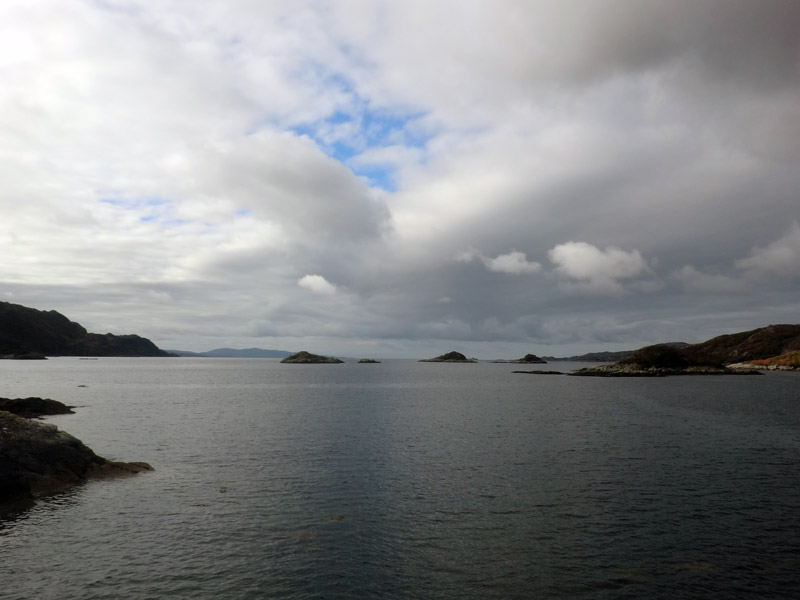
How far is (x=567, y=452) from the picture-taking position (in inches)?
1882

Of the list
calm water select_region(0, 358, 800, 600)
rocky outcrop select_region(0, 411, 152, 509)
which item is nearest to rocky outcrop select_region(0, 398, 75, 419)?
calm water select_region(0, 358, 800, 600)

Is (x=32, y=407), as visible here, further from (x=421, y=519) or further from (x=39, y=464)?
(x=421, y=519)

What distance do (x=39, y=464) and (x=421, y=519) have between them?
28.6 meters

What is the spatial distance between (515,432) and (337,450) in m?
24.2

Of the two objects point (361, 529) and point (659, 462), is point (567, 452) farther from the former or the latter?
point (361, 529)

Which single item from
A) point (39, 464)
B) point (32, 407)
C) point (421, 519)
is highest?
point (32, 407)

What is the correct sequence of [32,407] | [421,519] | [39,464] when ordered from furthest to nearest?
[32,407] → [39,464] → [421,519]

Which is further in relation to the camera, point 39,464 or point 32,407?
point 32,407

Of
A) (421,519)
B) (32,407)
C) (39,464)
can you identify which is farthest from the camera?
(32,407)

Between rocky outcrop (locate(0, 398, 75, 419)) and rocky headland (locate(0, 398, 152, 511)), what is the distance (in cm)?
3849

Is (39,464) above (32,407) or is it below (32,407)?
below

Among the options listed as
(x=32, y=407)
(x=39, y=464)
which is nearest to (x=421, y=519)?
(x=39, y=464)

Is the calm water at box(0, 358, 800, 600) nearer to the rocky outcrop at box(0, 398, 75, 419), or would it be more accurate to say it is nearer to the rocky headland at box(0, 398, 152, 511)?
the rocky headland at box(0, 398, 152, 511)

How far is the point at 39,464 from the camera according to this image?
3538cm
